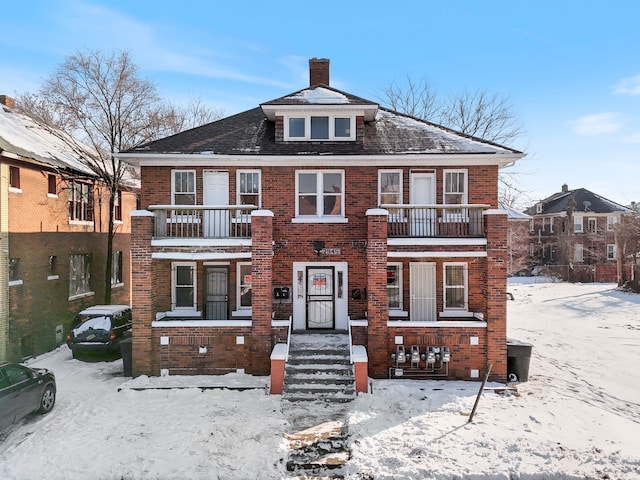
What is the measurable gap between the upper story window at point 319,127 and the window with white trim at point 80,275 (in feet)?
37.0

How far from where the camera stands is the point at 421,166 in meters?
13.1

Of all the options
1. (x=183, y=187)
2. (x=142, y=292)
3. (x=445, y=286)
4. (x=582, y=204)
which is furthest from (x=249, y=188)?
(x=582, y=204)

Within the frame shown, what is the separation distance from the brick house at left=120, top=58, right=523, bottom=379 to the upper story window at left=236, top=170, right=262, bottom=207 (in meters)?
0.03

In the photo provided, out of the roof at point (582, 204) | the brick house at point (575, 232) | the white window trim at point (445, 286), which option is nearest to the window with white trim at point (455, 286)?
the white window trim at point (445, 286)

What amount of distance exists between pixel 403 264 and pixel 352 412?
5539 millimetres

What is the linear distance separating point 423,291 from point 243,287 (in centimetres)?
615

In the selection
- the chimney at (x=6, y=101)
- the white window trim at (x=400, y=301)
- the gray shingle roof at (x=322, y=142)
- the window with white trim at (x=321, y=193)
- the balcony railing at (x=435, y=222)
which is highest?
the chimney at (x=6, y=101)

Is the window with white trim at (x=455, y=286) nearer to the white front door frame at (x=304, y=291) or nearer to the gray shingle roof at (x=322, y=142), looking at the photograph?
the white front door frame at (x=304, y=291)

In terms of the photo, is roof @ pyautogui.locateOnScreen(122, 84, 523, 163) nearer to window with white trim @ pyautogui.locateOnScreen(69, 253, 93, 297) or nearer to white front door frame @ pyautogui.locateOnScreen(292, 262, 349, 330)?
white front door frame @ pyautogui.locateOnScreen(292, 262, 349, 330)

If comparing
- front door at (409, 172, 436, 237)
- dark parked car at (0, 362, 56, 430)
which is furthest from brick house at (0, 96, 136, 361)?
front door at (409, 172, 436, 237)

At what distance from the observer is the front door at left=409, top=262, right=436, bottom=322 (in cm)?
1315

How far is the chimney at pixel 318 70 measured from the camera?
16484mm

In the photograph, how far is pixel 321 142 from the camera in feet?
44.2

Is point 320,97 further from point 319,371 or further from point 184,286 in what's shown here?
point 319,371
